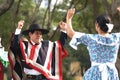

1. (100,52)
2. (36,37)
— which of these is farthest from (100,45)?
(36,37)

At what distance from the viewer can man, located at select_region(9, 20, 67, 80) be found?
25.4ft

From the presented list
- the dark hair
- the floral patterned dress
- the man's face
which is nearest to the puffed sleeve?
the floral patterned dress

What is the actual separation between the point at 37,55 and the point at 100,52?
1888 mm

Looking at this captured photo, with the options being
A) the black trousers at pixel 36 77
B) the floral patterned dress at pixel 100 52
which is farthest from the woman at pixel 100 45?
the black trousers at pixel 36 77

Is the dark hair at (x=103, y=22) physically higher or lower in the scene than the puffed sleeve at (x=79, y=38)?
higher

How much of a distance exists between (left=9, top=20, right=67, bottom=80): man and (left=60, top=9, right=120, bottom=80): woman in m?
1.69

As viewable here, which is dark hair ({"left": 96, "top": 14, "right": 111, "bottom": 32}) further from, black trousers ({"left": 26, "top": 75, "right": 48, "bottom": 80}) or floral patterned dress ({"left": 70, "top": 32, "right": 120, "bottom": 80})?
black trousers ({"left": 26, "top": 75, "right": 48, "bottom": 80})

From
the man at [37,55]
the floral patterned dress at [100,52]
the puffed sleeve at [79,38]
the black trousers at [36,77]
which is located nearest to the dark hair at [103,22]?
the floral patterned dress at [100,52]

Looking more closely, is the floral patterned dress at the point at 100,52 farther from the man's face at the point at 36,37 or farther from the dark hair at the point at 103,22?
the man's face at the point at 36,37

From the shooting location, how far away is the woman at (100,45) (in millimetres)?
6078

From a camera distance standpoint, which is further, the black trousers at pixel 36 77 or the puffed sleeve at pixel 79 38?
the black trousers at pixel 36 77

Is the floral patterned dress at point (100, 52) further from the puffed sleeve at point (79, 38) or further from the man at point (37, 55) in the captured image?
the man at point (37, 55)

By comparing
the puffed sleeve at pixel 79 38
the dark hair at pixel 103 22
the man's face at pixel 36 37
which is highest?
the dark hair at pixel 103 22

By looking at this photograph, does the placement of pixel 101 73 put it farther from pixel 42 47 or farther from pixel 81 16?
pixel 81 16
